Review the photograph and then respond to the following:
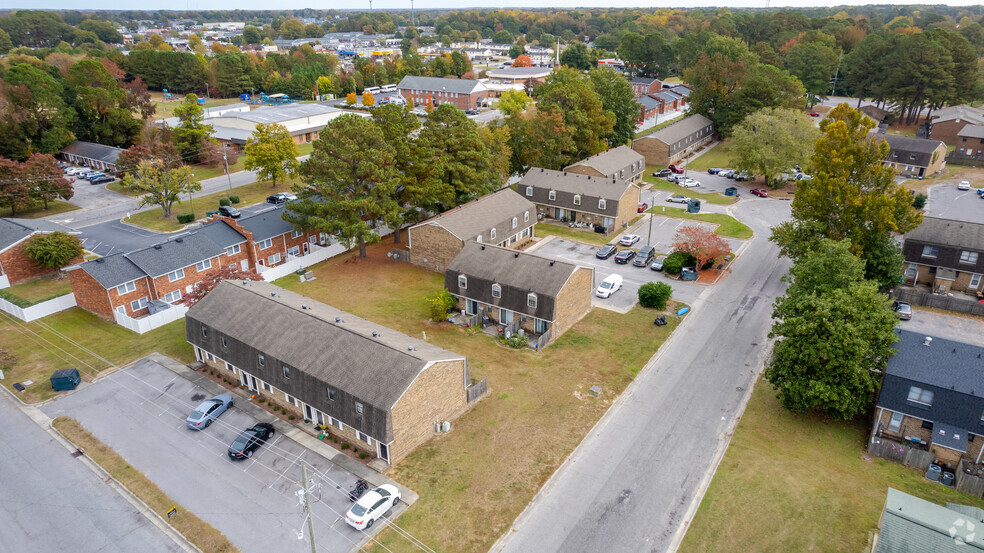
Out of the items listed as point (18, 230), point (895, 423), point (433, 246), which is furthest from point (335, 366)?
point (18, 230)

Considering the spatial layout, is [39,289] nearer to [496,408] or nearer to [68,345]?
[68,345]

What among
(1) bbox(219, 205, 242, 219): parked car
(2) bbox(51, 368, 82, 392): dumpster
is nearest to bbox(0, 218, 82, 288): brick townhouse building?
(1) bbox(219, 205, 242, 219): parked car

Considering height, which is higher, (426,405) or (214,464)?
(426,405)

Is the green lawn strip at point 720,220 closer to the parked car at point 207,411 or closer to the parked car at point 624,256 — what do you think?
the parked car at point 624,256

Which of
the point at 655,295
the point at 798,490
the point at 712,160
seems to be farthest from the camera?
the point at 712,160

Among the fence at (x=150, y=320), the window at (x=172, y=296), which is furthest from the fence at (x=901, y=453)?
the window at (x=172, y=296)

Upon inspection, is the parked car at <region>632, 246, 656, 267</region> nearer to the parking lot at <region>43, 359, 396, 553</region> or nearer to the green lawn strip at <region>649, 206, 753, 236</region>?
the green lawn strip at <region>649, 206, 753, 236</region>
